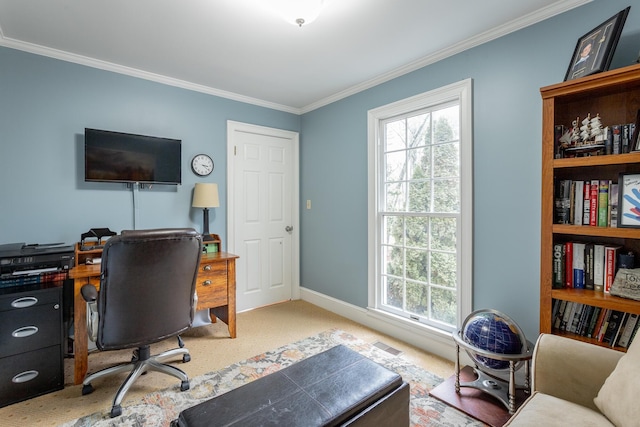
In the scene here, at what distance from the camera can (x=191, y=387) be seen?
204cm

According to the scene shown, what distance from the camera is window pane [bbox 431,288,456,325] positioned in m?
2.48

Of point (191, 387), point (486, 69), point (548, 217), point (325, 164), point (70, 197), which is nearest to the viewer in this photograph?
point (548, 217)

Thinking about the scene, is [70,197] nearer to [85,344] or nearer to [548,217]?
[85,344]

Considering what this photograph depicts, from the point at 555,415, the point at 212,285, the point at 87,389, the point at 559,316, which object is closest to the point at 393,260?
the point at 559,316

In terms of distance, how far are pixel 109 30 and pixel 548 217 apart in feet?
10.1

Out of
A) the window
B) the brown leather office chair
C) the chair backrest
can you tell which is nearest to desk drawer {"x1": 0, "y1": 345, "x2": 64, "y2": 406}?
the brown leather office chair

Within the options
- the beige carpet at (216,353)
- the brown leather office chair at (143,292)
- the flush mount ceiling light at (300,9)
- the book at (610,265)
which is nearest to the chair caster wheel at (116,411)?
the brown leather office chair at (143,292)

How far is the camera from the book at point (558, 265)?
5.59ft

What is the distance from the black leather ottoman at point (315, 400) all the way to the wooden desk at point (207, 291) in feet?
4.71

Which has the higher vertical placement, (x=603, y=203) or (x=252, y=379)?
(x=603, y=203)

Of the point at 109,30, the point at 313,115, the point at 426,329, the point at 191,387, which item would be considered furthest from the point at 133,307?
the point at 313,115

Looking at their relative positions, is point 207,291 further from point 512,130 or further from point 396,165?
point 512,130

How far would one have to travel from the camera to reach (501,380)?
2.00 meters

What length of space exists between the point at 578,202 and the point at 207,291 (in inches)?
107
